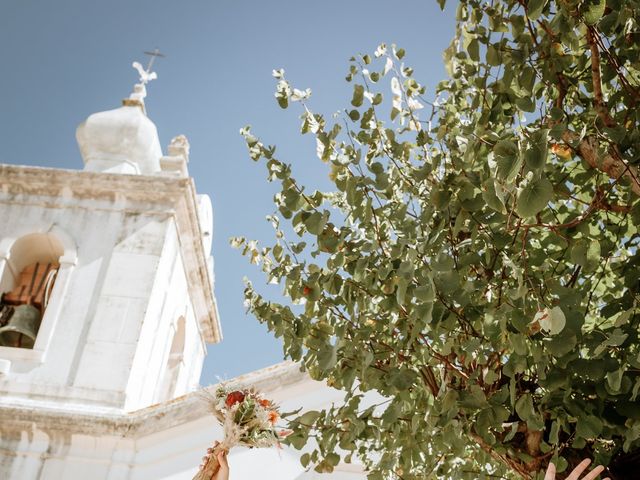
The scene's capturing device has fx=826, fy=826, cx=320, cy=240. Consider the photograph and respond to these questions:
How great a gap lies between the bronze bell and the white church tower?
0.08ft

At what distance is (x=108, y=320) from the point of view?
1352 centimetres

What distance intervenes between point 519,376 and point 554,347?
1.08m

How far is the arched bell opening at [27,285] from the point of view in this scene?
14.0m

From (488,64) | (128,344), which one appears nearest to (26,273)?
(128,344)

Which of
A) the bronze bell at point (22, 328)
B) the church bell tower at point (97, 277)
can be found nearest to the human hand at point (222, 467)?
the church bell tower at point (97, 277)

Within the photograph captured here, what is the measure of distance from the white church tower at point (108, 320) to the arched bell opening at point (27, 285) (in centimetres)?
3

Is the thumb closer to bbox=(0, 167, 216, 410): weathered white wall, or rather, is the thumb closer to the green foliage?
the green foliage

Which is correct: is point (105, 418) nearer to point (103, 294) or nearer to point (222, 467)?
point (103, 294)

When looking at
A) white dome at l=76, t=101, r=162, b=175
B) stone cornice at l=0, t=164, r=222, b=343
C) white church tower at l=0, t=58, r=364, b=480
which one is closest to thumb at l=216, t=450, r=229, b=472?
white church tower at l=0, t=58, r=364, b=480

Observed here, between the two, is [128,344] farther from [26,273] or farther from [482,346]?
[482,346]

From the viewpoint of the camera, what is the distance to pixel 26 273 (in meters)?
14.9

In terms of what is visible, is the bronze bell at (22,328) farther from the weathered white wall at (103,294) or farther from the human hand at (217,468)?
the human hand at (217,468)

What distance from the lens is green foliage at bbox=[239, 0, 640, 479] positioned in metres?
3.80

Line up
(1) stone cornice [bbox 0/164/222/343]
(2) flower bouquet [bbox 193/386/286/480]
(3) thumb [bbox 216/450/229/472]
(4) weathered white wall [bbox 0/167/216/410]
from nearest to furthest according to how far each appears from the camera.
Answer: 1. (3) thumb [bbox 216/450/229/472]
2. (2) flower bouquet [bbox 193/386/286/480]
3. (4) weathered white wall [bbox 0/167/216/410]
4. (1) stone cornice [bbox 0/164/222/343]
